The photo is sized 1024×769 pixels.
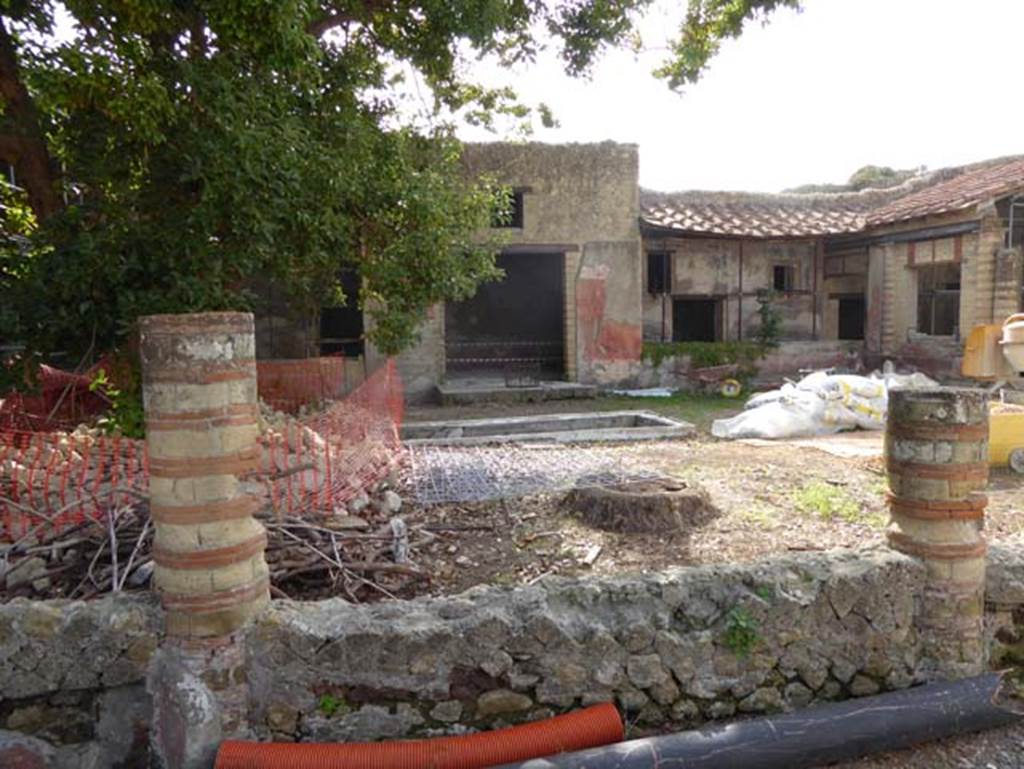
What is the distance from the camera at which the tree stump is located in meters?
5.46

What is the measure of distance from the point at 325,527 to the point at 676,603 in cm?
244

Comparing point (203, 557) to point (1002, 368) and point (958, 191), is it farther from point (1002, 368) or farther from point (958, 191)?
point (958, 191)

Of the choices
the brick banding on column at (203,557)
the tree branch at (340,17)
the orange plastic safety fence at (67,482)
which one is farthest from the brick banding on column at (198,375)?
the tree branch at (340,17)

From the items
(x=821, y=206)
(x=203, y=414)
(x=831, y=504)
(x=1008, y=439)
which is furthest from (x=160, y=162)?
(x=821, y=206)

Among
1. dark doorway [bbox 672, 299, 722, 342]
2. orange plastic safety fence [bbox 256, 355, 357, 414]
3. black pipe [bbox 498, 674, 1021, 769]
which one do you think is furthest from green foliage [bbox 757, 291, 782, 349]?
black pipe [bbox 498, 674, 1021, 769]

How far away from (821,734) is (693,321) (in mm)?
16689

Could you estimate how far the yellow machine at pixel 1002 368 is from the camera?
6137mm

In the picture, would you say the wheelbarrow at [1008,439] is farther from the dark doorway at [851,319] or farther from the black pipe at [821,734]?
the dark doorway at [851,319]

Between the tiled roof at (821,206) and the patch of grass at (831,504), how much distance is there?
9.53m

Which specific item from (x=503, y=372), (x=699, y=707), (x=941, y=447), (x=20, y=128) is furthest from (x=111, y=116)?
(x=503, y=372)

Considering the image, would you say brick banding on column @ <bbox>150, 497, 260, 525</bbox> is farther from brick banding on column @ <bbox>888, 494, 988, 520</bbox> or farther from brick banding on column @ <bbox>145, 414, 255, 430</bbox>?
brick banding on column @ <bbox>888, 494, 988, 520</bbox>

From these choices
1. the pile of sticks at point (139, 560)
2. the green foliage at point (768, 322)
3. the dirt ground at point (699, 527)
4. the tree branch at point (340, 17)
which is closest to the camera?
the pile of sticks at point (139, 560)

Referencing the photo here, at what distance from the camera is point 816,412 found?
33.5 ft

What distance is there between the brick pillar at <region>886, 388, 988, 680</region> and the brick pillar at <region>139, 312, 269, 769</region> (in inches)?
123
